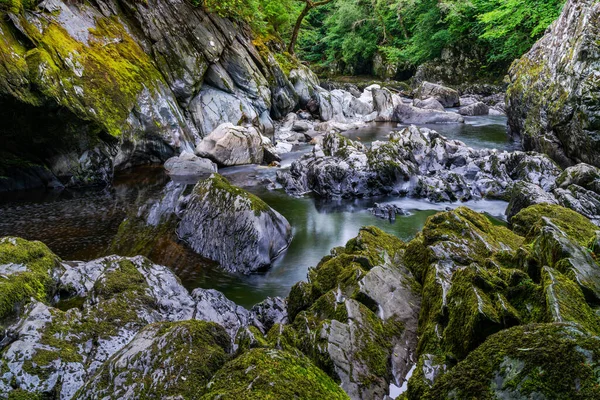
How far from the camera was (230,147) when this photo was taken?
15539mm

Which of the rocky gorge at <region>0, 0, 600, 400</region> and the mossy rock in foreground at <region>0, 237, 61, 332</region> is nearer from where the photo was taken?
the rocky gorge at <region>0, 0, 600, 400</region>

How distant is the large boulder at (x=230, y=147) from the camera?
1547 cm

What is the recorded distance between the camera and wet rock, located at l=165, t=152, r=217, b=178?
14.2 m

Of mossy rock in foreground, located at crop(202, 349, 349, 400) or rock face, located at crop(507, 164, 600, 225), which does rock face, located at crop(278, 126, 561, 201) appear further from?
mossy rock in foreground, located at crop(202, 349, 349, 400)

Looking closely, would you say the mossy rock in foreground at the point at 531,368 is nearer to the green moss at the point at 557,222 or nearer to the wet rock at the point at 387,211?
the green moss at the point at 557,222

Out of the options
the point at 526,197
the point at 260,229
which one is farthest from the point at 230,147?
the point at 526,197

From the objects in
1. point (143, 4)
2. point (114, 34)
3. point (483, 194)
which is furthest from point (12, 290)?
point (143, 4)

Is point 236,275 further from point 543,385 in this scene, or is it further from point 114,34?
point 114,34

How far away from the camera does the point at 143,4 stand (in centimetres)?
1681

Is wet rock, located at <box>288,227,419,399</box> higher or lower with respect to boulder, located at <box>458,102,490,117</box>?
lower

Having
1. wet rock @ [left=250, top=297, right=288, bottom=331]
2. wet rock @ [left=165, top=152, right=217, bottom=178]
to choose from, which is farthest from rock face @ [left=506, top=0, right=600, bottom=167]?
wet rock @ [left=165, top=152, right=217, bottom=178]

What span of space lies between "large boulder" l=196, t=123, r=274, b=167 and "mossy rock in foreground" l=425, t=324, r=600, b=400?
13.9 meters

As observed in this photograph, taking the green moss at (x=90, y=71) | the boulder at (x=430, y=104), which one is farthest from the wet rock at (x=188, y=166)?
the boulder at (x=430, y=104)

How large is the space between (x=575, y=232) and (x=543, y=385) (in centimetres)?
392
